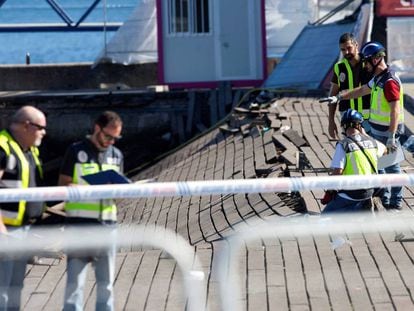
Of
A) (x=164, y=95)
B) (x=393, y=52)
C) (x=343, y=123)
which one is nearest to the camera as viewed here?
(x=343, y=123)

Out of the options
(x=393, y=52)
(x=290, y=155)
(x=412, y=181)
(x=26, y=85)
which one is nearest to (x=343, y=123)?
(x=412, y=181)

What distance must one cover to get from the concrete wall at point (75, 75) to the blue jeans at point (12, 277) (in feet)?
74.8

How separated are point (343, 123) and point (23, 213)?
3712mm

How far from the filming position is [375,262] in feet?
28.0

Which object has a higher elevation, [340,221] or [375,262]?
[340,221]

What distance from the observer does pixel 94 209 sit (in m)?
6.82

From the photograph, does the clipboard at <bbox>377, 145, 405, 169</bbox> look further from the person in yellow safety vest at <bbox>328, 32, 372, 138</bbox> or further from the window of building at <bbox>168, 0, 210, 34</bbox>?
the window of building at <bbox>168, 0, 210, 34</bbox>

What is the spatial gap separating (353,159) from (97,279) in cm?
355

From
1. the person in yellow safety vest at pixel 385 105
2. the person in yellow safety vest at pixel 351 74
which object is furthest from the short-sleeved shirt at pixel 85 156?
the person in yellow safety vest at pixel 351 74

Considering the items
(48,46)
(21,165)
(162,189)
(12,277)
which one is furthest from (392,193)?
(48,46)

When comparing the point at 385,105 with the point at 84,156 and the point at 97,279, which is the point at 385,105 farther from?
the point at 97,279

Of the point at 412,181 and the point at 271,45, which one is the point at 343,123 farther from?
the point at 271,45

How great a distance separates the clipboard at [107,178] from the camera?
22.4ft

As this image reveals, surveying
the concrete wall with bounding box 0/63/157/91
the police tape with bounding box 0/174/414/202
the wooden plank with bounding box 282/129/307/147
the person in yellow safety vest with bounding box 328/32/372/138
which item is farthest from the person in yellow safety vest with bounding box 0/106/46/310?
the concrete wall with bounding box 0/63/157/91
